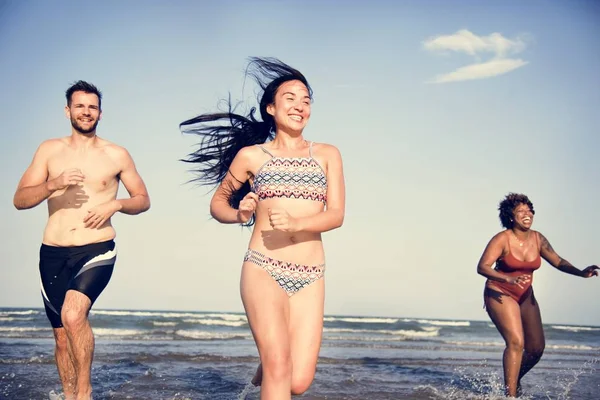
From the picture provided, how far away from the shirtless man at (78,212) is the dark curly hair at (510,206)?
432 cm

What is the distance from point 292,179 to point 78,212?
7.06 feet

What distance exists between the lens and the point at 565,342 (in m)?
22.3

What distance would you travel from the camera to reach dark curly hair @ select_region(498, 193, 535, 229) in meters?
8.20

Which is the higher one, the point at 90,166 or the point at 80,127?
the point at 80,127

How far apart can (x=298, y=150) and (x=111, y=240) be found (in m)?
2.05

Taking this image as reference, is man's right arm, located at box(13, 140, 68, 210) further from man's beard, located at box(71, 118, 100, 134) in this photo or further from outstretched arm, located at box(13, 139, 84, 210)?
man's beard, located at box(71, 118, 100, 134)

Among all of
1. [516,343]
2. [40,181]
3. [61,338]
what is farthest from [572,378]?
[40,181]

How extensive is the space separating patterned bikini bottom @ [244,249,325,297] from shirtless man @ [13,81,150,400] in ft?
5.23

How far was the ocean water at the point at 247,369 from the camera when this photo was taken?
8984mm

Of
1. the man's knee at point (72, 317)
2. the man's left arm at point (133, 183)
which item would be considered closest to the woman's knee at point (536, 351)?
the man's left arm at point (133, 183)

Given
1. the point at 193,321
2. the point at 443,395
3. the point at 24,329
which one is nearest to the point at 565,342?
the point at 193,321

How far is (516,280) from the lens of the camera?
7.95m

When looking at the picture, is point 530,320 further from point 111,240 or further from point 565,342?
point 565,342

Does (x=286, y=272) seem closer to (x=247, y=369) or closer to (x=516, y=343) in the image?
(x=516, y=343)
